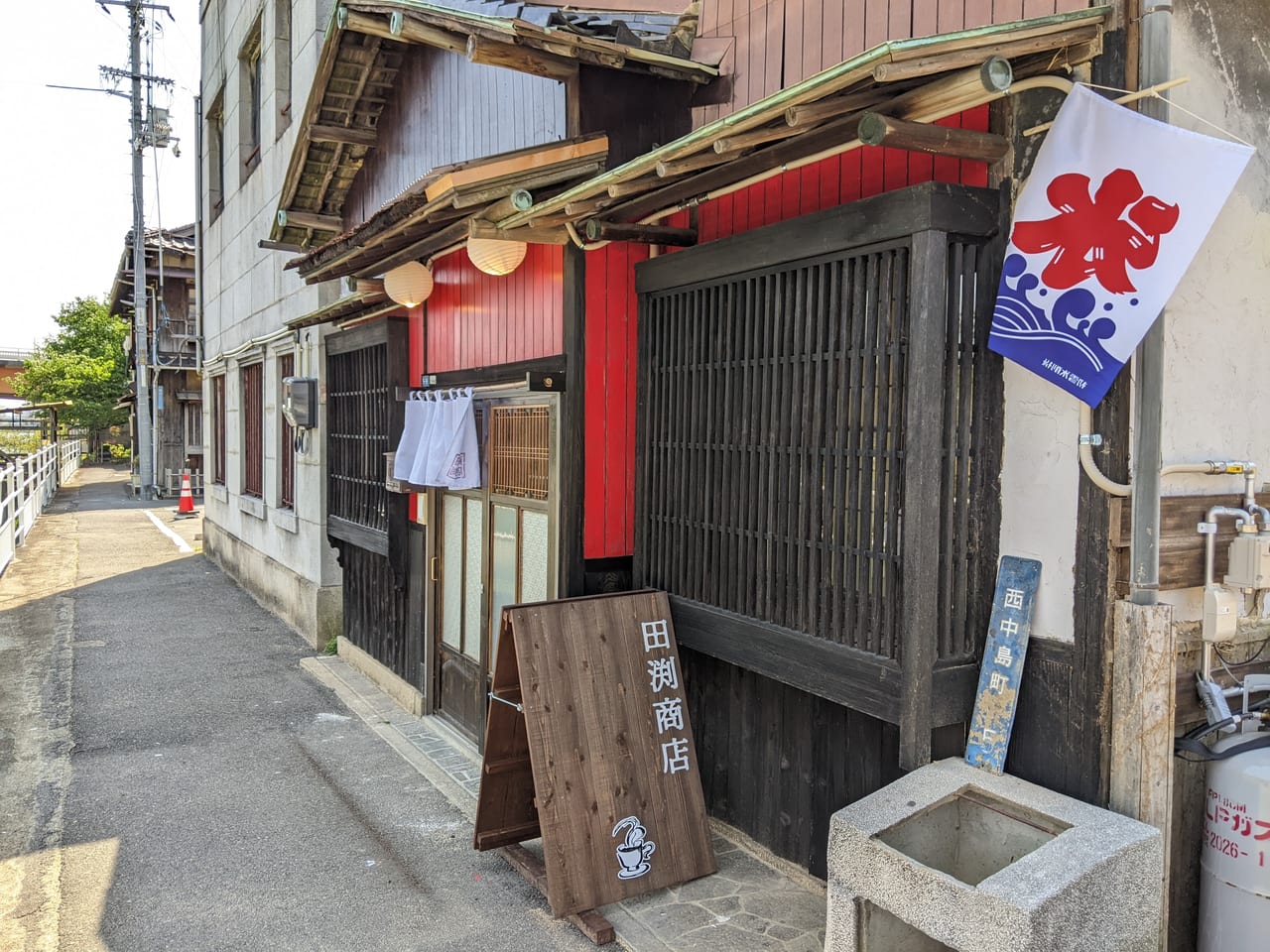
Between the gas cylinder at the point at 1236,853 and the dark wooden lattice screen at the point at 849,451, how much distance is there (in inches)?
42.2

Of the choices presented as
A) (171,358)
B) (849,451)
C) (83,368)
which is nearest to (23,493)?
(171,358)

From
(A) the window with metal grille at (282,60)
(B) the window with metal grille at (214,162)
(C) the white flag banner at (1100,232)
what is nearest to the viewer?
(C) the white flag banner at (1100,232)

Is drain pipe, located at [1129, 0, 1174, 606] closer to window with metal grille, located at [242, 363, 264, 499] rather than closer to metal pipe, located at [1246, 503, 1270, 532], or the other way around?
metal pipe, located at [1246, 503, 1270, 532]

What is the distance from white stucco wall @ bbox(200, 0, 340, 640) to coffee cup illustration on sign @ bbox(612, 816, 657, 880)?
745 cm

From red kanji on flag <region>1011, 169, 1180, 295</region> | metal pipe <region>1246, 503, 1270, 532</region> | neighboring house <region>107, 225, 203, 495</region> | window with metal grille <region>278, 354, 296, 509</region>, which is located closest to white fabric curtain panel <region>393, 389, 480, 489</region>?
red kanji on flag <region>1011, 169, 1180, 295</region>

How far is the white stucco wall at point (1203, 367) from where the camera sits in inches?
152

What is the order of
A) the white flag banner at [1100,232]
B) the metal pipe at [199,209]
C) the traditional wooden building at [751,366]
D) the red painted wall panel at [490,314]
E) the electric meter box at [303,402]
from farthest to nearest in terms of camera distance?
the metal pipe at [199,209] → the electric meter box at [303,402] → the red painted wall panel at [490,314] → the traditional wooden building at [751,366] → the white flag banner at [1100,232]

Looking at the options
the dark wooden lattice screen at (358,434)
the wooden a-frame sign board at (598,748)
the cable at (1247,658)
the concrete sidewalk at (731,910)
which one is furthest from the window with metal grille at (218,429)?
the cable at (1247,658)

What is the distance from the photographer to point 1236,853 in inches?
148

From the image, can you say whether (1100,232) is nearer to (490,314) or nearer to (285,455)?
(490,314)

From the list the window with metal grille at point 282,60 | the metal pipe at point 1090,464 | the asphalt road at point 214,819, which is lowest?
the asphalt road at point 214,819

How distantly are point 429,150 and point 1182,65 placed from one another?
245 inches

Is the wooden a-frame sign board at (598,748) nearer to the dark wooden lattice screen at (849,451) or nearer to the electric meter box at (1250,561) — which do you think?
the dark wooden lattice screen at (849,451)

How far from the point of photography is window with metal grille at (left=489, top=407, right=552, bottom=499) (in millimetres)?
6672
